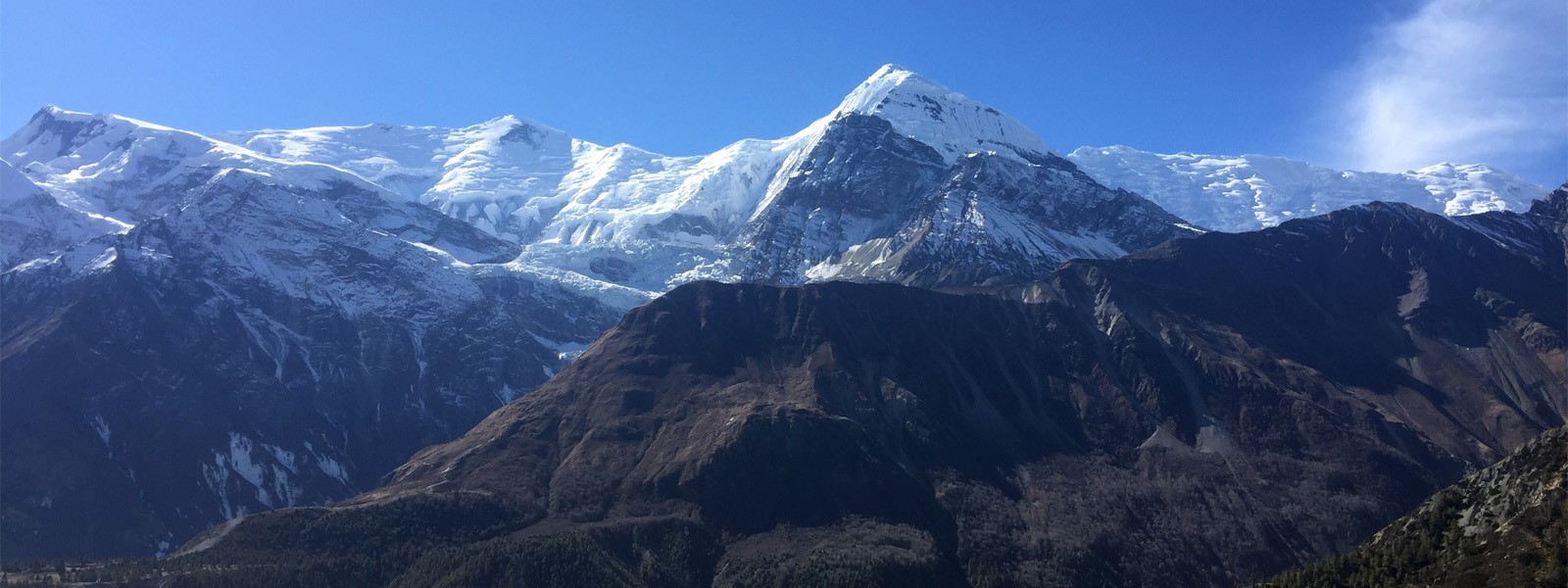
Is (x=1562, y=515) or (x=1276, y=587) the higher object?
(x=1562, y=515)

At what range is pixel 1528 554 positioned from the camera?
109 m

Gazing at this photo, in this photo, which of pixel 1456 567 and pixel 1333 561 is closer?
pixel 1456 567

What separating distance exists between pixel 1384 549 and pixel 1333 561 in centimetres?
627

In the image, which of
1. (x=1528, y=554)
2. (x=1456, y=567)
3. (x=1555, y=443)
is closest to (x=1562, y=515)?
(x=1528, y=554)

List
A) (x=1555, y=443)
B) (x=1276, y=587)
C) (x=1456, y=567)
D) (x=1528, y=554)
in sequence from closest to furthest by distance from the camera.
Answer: (x=1528, y=554), (x=1456, y=567), (x=1555, y=443), (x=1276, y=587)

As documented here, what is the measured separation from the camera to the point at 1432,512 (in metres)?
134

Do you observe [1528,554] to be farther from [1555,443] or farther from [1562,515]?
[1555,443]

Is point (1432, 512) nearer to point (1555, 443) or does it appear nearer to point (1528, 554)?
point (1555, 443)

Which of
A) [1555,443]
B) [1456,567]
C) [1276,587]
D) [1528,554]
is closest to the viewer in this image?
[1528,554]

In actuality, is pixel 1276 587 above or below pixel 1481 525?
below

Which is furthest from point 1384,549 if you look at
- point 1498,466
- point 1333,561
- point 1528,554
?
point 1528,554

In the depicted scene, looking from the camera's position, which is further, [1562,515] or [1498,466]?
[1498,466]

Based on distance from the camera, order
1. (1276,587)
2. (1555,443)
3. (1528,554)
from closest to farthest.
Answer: (1528,554)
(1555,443)
(1276,587)

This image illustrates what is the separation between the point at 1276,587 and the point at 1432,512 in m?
17.8
